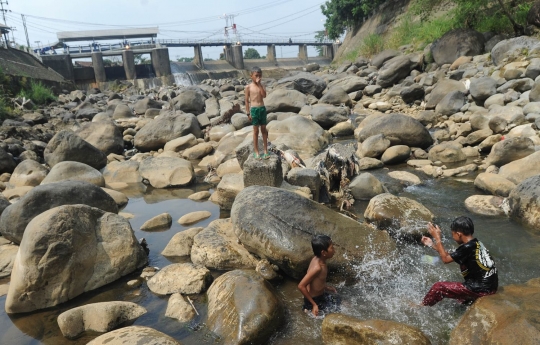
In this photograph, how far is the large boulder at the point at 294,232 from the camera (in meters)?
4.88

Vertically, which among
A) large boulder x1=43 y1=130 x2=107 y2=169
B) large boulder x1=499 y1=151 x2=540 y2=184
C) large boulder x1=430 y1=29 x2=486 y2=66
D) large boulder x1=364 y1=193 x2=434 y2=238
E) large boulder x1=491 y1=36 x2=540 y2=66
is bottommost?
large boulder x1=364 y1=193 x2=434 y2=238

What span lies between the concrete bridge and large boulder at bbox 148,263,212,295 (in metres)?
Result: 46.1

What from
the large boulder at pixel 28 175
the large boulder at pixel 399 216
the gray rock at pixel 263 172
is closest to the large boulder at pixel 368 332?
the large boulder at pixel 399 216

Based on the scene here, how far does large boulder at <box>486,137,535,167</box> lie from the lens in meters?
7.77

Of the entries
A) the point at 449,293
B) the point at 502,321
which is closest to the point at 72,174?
the point at 449,293

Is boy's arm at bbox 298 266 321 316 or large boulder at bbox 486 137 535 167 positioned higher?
large boulder at bbox 486 137 535 167

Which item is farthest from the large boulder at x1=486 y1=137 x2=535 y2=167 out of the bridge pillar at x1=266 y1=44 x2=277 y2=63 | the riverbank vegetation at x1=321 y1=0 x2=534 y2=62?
the bridge pillar at x1=266 y1=44 x2=277 y2=63

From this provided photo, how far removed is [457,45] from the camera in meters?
17.4

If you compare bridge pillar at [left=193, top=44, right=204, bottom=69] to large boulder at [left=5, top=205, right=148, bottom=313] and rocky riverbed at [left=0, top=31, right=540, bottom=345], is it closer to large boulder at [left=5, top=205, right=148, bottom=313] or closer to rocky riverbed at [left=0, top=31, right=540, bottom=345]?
rocky riverbed at [left=0, top=31, right=540, bottom=345]

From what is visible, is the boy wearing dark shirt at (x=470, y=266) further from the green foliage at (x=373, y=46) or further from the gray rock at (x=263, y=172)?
the green foliage at (x=373, y=46)

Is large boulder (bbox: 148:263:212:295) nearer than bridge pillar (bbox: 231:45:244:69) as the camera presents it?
Yes

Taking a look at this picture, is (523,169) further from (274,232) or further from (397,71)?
(397,71)

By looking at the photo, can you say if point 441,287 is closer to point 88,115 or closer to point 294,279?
point 294,279

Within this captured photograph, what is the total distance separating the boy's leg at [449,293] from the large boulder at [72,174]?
770 cm
